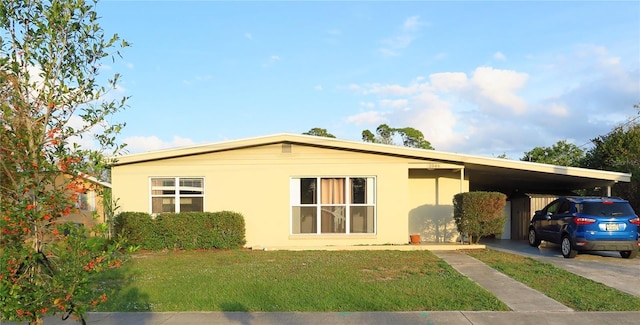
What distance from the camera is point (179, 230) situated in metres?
13.9

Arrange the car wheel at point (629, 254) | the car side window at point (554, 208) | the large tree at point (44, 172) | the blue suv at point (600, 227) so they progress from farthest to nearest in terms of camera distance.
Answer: the car side window at point (554, 208) < the car wheel at point (629, 254) < the blue suv at point (600, 227) < the large tree at point (44, 172)

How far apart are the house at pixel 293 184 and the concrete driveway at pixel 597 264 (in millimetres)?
2420

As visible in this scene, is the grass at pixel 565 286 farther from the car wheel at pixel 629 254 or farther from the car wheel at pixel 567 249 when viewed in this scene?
the car wheel at pixel 629 254

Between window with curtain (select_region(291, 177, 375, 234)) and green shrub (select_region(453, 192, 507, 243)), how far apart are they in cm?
275

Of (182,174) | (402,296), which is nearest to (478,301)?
(402,296)

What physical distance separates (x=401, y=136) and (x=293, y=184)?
4107cm

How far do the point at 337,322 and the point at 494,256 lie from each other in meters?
7.35

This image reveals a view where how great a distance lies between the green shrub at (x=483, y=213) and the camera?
1341cm

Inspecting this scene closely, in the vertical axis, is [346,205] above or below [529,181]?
below

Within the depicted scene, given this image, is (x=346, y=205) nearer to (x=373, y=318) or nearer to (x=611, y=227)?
(x=611, y=227)

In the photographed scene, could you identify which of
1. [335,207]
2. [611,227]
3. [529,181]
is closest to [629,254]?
[611,227]

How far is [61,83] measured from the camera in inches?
149

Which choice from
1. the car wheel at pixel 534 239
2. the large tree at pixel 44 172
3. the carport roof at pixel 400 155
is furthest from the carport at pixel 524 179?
the large tree at pixel 44 172

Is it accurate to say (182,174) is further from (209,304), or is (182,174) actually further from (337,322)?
(337,322)
